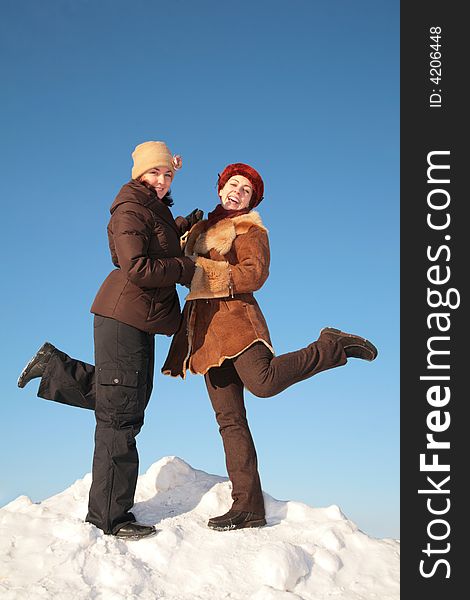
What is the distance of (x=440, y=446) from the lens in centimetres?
515

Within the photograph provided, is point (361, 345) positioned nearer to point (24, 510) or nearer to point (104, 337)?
point (104, 337)

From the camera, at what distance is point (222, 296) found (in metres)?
5.07

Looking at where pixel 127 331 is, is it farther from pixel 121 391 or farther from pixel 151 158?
pixel 151 158

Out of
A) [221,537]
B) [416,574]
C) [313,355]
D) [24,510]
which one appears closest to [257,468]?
[221,537]

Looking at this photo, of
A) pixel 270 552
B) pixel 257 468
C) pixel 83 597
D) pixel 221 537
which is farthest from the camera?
pixel 257 468

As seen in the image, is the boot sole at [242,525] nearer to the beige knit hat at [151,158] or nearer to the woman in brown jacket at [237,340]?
the woman in brown jacket at [237,340]

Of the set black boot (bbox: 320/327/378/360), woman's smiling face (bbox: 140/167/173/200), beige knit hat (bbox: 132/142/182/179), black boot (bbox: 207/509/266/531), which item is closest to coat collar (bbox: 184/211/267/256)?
woman's smiling face (bbox: 140/167/173/200)

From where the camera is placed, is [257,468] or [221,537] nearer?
[221,537]

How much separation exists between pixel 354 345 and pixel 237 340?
34.3 inches

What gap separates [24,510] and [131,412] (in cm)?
135

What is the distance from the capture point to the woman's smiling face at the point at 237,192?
17.7 feet

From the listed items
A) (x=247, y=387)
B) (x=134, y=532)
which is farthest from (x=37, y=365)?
(x=247, y=387)

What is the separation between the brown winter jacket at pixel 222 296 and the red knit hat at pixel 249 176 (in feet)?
0.66

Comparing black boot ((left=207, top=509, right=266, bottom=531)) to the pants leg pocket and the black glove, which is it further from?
the black glove
